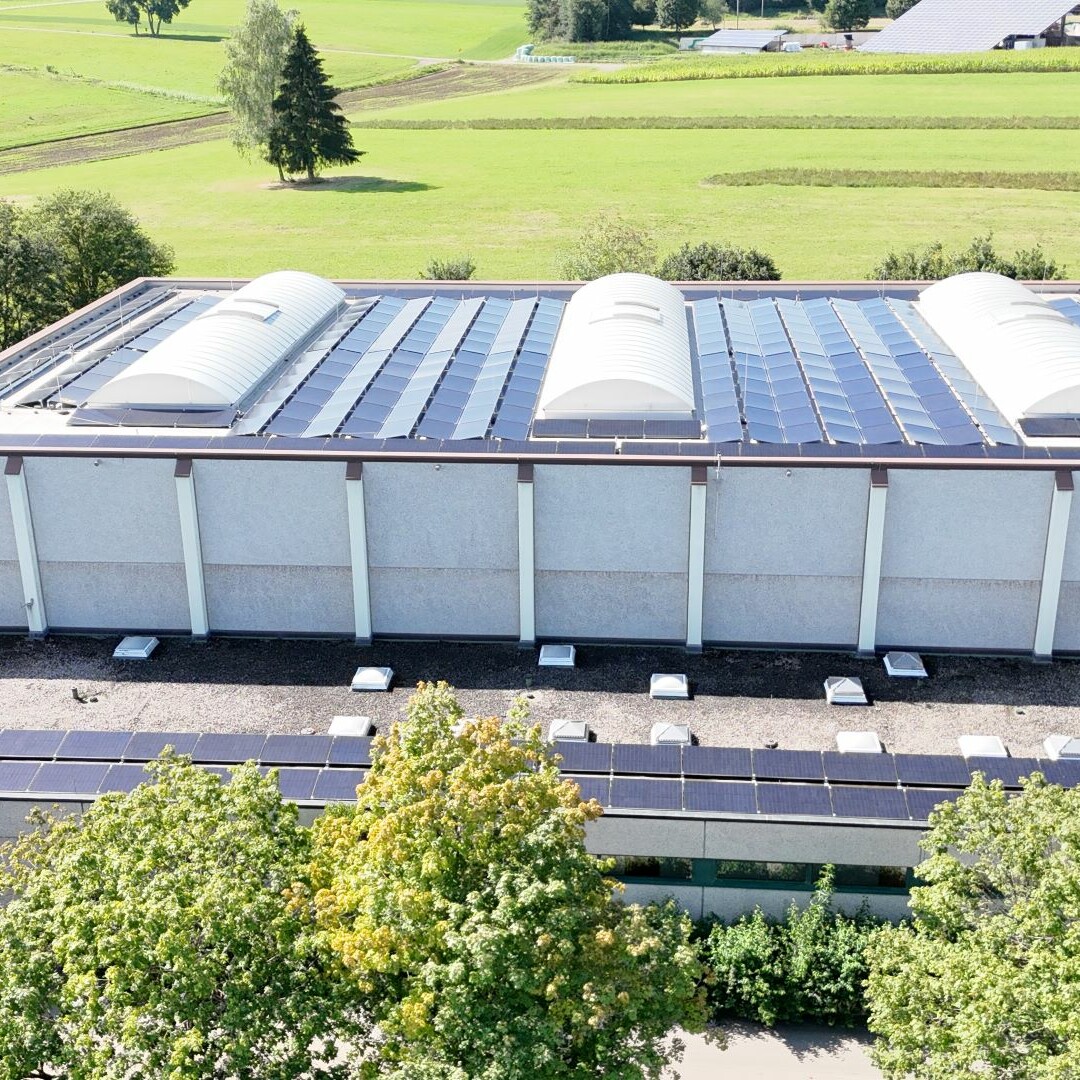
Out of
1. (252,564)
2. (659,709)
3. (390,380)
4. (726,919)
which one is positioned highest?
(390,380)

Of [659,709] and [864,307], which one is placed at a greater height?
[864,307]

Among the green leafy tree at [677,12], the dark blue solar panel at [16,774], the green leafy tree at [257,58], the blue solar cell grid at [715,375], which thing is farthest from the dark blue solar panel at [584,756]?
the green leafy tree at [677,12]

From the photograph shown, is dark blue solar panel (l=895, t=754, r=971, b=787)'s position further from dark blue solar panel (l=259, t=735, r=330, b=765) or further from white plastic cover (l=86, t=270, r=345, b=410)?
white plastic cover (l=86, t=270, r=345, b=410)

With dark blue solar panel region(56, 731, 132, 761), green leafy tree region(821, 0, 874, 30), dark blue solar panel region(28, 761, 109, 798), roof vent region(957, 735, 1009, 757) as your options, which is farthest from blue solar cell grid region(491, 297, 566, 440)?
green leafy tree region(821, 0, 874, 30)

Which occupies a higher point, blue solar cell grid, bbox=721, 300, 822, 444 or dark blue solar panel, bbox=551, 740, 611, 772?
blue solar cell grid, bbox=721, 300, 822, 444

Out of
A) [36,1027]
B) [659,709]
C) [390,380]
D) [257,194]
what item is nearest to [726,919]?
[659,709]

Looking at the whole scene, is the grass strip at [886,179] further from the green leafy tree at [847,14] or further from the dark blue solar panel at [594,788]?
the green leafy tree at [847,14]

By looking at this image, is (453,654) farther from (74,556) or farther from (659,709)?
(74,556)
